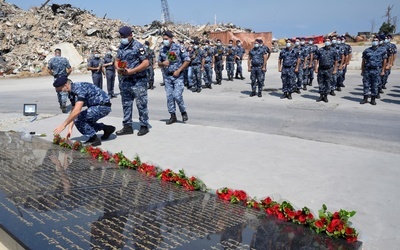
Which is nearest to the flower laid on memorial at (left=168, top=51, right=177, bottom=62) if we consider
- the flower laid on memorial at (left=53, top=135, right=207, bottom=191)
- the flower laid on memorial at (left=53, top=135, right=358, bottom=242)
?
the flower laid on memorial at (left=53, top=135, right=207, bottom=191)

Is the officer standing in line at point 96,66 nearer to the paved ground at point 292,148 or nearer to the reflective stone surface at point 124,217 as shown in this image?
the paved ground at point 292,148

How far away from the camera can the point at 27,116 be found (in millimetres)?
9562

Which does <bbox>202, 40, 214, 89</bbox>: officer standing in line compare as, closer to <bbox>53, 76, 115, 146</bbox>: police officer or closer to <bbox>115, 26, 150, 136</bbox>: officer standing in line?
<bbox>115, 26, 150, 136</bbox>: officer standing in line

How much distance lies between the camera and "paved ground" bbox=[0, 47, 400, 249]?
412 cm

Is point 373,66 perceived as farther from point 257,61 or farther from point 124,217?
point 124,217

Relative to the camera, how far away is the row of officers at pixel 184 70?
20.9 ft

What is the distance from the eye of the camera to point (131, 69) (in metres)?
6.59

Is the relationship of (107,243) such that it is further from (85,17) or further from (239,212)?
(85,17)

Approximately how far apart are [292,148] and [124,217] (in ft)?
11.6

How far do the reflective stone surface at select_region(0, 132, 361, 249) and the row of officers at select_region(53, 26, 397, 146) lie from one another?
142 cm

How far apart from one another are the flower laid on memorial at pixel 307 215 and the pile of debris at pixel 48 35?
21.6 m

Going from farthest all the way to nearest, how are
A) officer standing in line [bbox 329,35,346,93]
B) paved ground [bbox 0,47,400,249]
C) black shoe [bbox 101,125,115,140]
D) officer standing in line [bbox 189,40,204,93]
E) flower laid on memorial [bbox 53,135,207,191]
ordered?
officer standing in line [bbox 189,40,204,93] < officer standing in line [bbox 329,35,346,93] < black shoe [bbox 101,125,115,140] < flower laid on memorial [bbox 53,135,207,191] < paved ground [bbox 0,47,400,249]

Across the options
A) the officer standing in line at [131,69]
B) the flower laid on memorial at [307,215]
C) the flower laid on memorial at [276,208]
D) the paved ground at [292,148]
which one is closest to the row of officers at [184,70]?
the officer standing in line at [131,69]

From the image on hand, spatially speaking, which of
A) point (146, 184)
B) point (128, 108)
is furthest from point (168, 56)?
point (146, 184)
